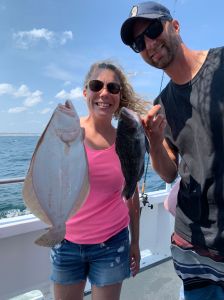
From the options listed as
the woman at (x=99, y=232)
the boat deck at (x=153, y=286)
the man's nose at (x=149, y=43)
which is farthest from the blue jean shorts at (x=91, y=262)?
the boat deck at (x=153, y=286)

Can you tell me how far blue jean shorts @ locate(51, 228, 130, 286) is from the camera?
207 centimetres

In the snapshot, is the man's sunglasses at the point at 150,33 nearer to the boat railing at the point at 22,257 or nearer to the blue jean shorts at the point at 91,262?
the blue jean shorts at the point at 91,262

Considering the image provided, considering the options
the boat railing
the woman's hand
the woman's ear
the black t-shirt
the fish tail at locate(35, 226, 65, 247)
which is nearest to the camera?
the fish tail at locate(35, 226, 65, 247)

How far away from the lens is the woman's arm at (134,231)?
229 centimetres

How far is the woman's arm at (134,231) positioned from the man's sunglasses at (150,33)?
101 centimetres

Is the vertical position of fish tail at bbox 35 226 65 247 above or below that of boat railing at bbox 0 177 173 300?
above

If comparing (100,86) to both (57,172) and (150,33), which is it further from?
(57,172)

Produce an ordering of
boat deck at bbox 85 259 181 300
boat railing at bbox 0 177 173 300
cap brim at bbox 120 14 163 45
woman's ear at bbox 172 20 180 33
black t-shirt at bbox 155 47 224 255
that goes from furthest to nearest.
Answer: boat deck at bbox 85 259 181 300 → boat railing at bbox 0 177 173 300 → woman's ear at bbox 172 20 180 33 → cap brim at bbox 120 14 163 45 → black t-shirt at bbox 155 47 224 255

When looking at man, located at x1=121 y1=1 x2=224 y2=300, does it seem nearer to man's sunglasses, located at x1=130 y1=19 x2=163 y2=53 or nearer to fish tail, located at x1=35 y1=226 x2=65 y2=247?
man's sunglasses, located at x1=130 y1=19 x2=163 y2=53

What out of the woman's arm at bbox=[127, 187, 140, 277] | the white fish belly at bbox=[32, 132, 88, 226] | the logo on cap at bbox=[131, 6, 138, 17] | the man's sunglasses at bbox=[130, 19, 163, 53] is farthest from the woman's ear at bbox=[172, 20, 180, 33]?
the woman's arm at bbox=[127, 187, 140, 277]

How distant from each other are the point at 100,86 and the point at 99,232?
990mm

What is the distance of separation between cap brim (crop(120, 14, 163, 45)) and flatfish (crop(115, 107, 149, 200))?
524 millimetres

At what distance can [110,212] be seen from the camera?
2137 millimetres

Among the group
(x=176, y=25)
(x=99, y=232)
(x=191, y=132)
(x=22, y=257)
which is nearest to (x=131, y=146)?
(x=191, y=132)
